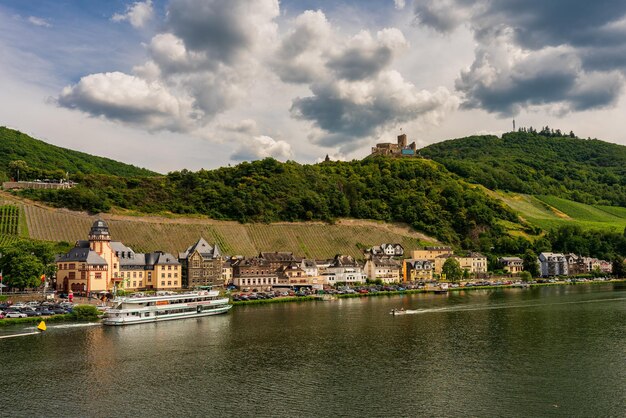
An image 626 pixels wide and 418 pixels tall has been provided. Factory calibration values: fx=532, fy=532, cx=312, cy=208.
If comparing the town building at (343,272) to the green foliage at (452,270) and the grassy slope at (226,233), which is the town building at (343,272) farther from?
the green foliage at (452,270)

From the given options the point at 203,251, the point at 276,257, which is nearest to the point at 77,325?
the point at 203,251

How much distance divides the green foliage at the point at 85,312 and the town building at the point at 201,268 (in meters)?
24.9

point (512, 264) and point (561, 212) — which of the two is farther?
point (561, 212)

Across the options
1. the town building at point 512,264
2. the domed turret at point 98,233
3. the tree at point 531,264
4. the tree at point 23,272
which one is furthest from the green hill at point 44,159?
the tree at point 531,264

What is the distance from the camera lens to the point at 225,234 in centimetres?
10938

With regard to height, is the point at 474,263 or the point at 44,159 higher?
the point at 44,159

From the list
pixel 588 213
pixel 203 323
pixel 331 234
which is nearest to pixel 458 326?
pixel 203 323

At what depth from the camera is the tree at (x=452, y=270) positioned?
4218 inches

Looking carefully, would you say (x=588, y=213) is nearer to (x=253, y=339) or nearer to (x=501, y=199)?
(x=501, y=199)

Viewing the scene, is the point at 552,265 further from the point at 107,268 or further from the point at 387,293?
the point at 107,268

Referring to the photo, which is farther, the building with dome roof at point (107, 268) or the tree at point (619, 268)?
the tree at point (619, 268)

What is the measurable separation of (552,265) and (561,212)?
48.6 meters

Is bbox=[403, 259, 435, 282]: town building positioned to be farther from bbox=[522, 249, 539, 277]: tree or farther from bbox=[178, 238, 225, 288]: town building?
bbox=[178, 238, 225, 288]: town building

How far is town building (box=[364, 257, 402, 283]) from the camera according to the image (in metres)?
104
